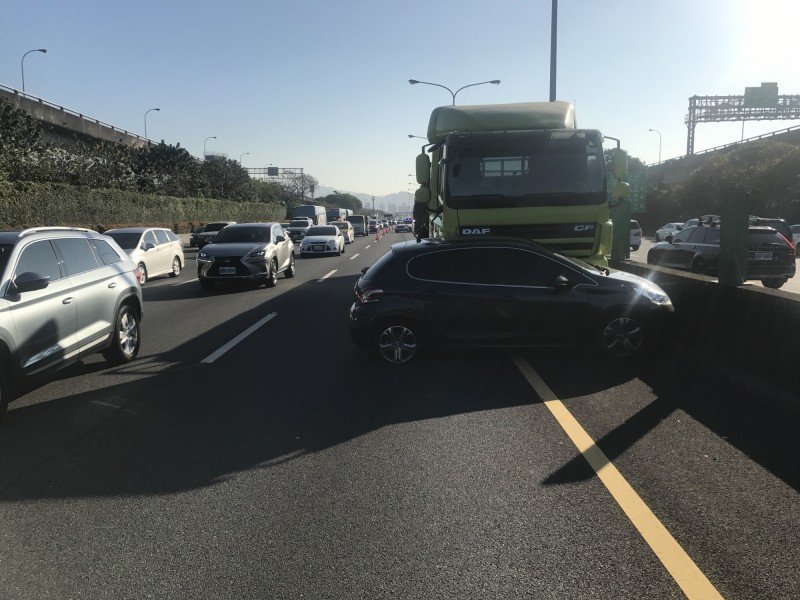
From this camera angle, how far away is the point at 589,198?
9867 millimetres

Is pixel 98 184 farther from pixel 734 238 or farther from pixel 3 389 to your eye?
pixel 734 238

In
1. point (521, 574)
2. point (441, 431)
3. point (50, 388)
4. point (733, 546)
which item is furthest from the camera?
point (50, 388)

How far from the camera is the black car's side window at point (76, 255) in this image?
280 inches

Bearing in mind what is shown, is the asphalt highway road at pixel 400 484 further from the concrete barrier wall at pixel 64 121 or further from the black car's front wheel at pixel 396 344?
the concrete barrier wall at pixel 64 121

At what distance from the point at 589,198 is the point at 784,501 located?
21.2 ft

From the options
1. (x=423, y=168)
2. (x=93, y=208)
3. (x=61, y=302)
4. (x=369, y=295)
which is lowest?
(x=369, y=295)

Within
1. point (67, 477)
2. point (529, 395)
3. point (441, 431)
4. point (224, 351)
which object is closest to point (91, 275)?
point (224, 351)

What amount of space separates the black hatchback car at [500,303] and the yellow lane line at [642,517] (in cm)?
191

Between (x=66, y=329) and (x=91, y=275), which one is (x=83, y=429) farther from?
(x=91, y=275)

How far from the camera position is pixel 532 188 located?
32.5ft

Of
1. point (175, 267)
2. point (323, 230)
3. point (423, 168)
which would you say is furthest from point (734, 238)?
point (323, 230)

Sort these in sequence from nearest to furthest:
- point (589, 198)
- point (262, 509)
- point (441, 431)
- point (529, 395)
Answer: point (262, 509) < point (441, 431) < point (529, 395) < point (589, 198)

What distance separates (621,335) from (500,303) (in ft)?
4.82

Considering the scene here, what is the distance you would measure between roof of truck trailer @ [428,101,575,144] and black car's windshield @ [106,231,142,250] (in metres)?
11.0
